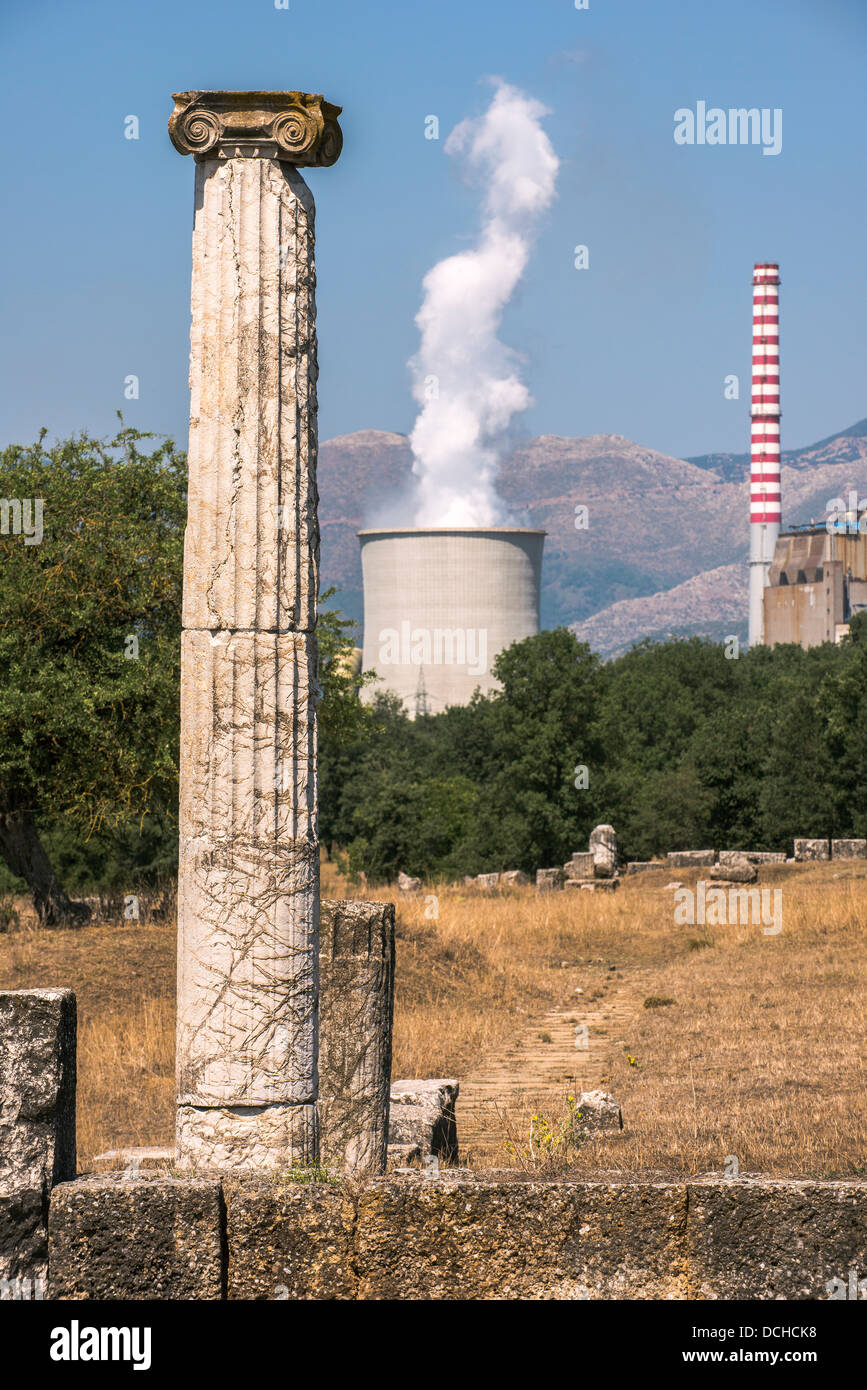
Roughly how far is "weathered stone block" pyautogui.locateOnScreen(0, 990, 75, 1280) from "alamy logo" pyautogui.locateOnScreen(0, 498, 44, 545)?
1437 centimetres

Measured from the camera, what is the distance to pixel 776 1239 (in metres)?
5.07

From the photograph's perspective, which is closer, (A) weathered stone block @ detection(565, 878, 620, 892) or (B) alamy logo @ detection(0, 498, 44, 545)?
(B) alamy logo @ detection(0, 498, 44, 545)

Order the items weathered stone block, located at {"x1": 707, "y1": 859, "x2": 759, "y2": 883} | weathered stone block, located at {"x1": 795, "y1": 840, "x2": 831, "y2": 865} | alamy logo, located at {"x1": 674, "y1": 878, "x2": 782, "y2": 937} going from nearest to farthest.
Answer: alamy logo, located at {"x1": 674, "y1": 878, "x2": 782, "y2": 937} → weathered stone block, located at {"x1": 707, "y1": 859, "x2": 759, "y2": 883} → weathered stone block, located at {"x1": 795, "y1": 840, "x2": 831, "y2": 865}

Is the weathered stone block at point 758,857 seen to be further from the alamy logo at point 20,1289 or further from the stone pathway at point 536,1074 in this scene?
the alamy logo at point 20,1289

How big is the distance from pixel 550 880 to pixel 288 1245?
23302 mm

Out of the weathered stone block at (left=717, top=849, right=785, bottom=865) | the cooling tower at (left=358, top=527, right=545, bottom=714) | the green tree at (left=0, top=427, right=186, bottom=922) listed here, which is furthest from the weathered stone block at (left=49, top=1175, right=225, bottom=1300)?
the cooling tower at (left=358, top=527, right=545, bottom=714)

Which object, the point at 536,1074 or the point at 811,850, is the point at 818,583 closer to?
the point at 811,850

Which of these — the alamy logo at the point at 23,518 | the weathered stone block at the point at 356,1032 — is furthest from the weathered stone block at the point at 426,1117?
the alamy logo at the point at 23,518

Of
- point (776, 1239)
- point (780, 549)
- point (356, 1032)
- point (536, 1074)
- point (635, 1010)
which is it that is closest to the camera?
point (776, 1239)

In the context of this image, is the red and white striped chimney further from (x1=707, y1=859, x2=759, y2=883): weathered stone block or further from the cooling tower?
(x1=707, y1=859, x2=759, y2=883): weathered stone block

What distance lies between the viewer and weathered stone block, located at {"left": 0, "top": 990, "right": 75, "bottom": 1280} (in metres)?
5.45

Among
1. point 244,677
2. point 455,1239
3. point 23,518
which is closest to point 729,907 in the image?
point 23,518
